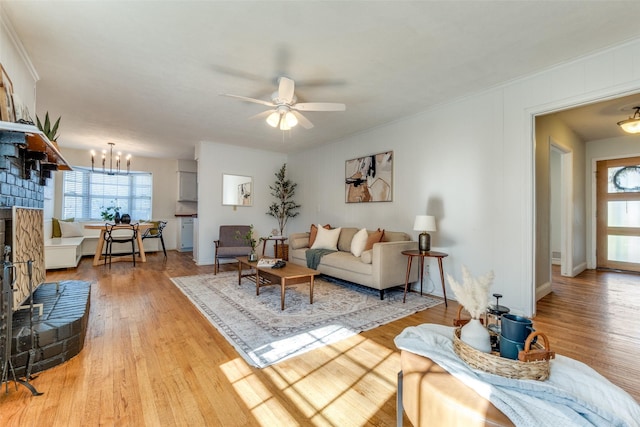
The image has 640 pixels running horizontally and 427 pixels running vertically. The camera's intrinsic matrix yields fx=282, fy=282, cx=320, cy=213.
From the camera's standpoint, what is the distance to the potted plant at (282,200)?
673 centimetres

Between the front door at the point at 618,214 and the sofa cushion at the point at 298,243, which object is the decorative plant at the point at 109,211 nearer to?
the sofa cushion at the point at 298,243

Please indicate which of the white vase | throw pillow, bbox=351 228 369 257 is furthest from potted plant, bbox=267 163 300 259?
the white vase

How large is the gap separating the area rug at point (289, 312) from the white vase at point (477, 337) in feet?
4.55

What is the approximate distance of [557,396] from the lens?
922 mm

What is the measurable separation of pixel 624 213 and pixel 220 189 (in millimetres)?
7912

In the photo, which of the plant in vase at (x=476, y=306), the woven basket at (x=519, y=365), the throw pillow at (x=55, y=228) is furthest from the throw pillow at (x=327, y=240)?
the throw pillow at (x=55, y=228)

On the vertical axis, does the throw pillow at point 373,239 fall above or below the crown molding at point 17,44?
below

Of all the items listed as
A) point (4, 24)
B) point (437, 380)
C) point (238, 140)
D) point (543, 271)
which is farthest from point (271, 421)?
point (238, 140)

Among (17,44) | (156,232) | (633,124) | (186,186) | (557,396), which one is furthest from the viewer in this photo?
(186,186)

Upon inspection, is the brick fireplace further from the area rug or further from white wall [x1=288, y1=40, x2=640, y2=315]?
white wall [x1=288, y1=40, x2=640, y2=315]

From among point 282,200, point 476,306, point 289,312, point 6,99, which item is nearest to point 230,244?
point 282,200

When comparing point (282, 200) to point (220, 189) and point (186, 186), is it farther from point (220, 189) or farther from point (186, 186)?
point (186, 186)

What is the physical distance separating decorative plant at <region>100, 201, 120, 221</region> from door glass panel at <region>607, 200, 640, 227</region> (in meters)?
10.9

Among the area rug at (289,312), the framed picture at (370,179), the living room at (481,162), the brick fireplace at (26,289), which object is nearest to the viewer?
the brick fireplace at (26,289)
